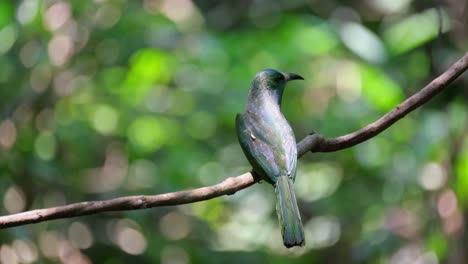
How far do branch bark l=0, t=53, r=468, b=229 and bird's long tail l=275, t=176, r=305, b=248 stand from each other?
0.47 ft

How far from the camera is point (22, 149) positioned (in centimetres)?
525

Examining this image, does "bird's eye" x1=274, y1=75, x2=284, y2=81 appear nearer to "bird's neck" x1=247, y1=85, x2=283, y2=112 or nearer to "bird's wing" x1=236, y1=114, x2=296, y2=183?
"bird's neck" x1=247, y1=85, x2=283, y2=112

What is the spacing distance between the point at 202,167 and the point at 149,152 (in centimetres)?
42

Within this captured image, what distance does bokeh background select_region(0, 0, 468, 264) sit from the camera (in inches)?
204

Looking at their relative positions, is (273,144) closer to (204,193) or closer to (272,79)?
(272,79)

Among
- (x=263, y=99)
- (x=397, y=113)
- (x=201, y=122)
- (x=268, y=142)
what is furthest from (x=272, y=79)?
(x=201, y=122)

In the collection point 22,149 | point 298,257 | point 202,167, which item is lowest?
point 298,257

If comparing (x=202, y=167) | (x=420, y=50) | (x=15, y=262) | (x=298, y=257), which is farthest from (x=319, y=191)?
(x=15, y=262)

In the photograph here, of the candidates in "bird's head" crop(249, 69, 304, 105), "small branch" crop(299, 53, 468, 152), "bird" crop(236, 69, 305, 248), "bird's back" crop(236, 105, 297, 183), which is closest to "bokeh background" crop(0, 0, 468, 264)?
"bird's head" crop(249, 69, 304, 105)

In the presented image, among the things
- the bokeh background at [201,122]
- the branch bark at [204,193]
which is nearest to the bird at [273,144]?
the branch bark at [204,193]

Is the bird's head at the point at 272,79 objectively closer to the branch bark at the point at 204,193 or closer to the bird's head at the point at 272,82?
the bird's head at the point at 272,82

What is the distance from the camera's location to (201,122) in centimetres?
599

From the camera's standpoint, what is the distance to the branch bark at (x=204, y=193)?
7.57ft

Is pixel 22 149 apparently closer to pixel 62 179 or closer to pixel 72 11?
pixel 62 179
